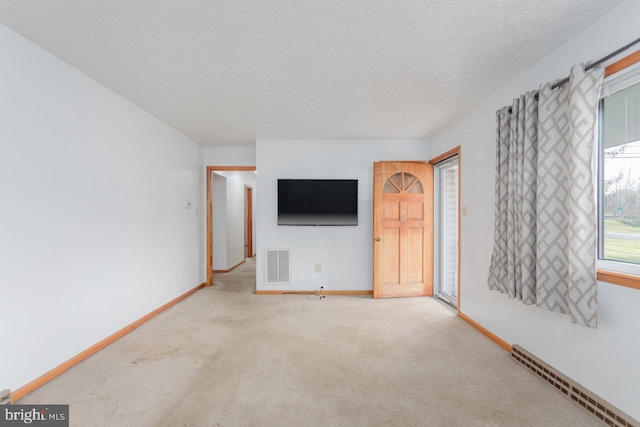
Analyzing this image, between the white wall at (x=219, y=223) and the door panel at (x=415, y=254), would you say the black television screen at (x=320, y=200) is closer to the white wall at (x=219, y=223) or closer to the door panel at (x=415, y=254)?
the door panel at (x=415, y=254)

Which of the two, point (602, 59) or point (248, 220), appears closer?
point (602, 59)

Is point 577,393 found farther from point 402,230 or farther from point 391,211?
point 391,211

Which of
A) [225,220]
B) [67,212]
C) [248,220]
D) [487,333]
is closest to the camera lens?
[67,212]

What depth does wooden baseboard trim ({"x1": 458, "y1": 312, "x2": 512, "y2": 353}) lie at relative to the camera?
8.64 ft

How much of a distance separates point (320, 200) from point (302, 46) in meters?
2.62

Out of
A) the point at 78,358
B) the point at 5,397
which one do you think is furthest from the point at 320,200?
the point at 5,397

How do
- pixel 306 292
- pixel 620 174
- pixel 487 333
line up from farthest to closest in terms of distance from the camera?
pixel 306 292 → pixel 487 333 → pixel 620 174

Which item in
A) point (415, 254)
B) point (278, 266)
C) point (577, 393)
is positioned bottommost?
point (577, 393)

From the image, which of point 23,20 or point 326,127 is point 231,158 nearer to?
point 326,127

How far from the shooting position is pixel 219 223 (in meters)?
6.20

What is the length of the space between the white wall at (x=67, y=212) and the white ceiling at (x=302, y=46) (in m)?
0.26

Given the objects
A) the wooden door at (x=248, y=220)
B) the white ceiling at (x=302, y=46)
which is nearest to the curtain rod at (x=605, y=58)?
the white ceiling at (x=302, y=46)

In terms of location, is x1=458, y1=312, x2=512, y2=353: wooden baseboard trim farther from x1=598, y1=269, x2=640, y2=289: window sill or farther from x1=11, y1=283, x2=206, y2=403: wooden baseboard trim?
x1=11, y1=283, x2=206, y2=403: wooden baseboard trim

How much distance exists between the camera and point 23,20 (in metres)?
1.80
